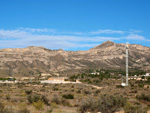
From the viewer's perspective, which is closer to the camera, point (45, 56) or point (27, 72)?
point (27, 72)

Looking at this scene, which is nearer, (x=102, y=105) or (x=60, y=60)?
(x=102, y=105)

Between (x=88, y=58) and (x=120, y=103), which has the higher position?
(x=88, y=58)

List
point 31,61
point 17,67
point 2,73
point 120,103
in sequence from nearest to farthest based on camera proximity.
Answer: point 120,103, point 2,73, point 17,67, point 31,61

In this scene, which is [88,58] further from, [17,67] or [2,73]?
[2,73]

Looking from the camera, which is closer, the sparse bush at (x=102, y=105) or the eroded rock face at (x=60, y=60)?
the sparse bush at (x=102, y=105)

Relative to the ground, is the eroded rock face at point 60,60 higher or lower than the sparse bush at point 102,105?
higher

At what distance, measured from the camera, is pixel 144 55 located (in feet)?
646

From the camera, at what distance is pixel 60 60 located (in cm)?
17150

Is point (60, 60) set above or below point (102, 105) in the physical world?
above

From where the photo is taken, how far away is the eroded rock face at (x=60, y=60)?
150025 millimetres

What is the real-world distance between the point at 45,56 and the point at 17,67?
3186 centimetres

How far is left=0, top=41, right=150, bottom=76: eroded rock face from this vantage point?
5906 inches

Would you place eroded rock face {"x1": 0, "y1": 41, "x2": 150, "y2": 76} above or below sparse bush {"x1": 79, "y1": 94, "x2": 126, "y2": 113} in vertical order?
above

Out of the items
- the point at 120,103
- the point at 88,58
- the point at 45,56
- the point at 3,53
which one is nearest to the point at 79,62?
the point at 88,58
